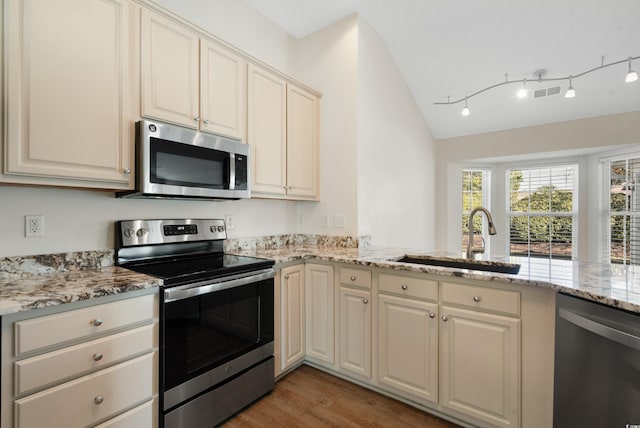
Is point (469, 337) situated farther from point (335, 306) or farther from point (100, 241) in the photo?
point (100, 241)

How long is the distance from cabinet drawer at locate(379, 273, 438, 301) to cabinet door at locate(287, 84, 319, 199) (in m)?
1.16

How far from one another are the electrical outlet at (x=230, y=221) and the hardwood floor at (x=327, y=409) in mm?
1216

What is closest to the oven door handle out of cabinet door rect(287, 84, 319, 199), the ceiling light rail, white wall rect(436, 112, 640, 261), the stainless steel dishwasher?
cabinet door rect(287, 84, 319, 199)

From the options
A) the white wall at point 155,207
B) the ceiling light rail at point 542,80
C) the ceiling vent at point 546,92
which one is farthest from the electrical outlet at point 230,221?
the ceiling vent at point 546,92

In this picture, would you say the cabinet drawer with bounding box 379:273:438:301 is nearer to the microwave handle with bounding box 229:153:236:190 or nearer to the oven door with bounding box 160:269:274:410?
the oven door with bounding box 160:269:274:410

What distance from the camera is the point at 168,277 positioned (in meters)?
1.49

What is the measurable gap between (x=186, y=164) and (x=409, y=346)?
1.77 meters

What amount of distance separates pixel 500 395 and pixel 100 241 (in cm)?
235

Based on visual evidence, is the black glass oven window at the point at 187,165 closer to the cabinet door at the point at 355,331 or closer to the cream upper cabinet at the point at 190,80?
the cream upper cabinet at the point at 190,80

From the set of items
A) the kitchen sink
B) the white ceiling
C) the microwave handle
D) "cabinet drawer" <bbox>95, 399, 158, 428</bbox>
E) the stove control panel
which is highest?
the white ceiling

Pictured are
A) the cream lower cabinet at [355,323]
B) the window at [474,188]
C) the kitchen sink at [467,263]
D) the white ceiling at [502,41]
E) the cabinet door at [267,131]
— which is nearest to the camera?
the kitchen sink at [467,263]

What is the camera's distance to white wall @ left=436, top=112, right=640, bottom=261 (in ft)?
11.7

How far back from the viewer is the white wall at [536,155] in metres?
3.57

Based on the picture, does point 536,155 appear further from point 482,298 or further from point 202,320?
point 202,320
